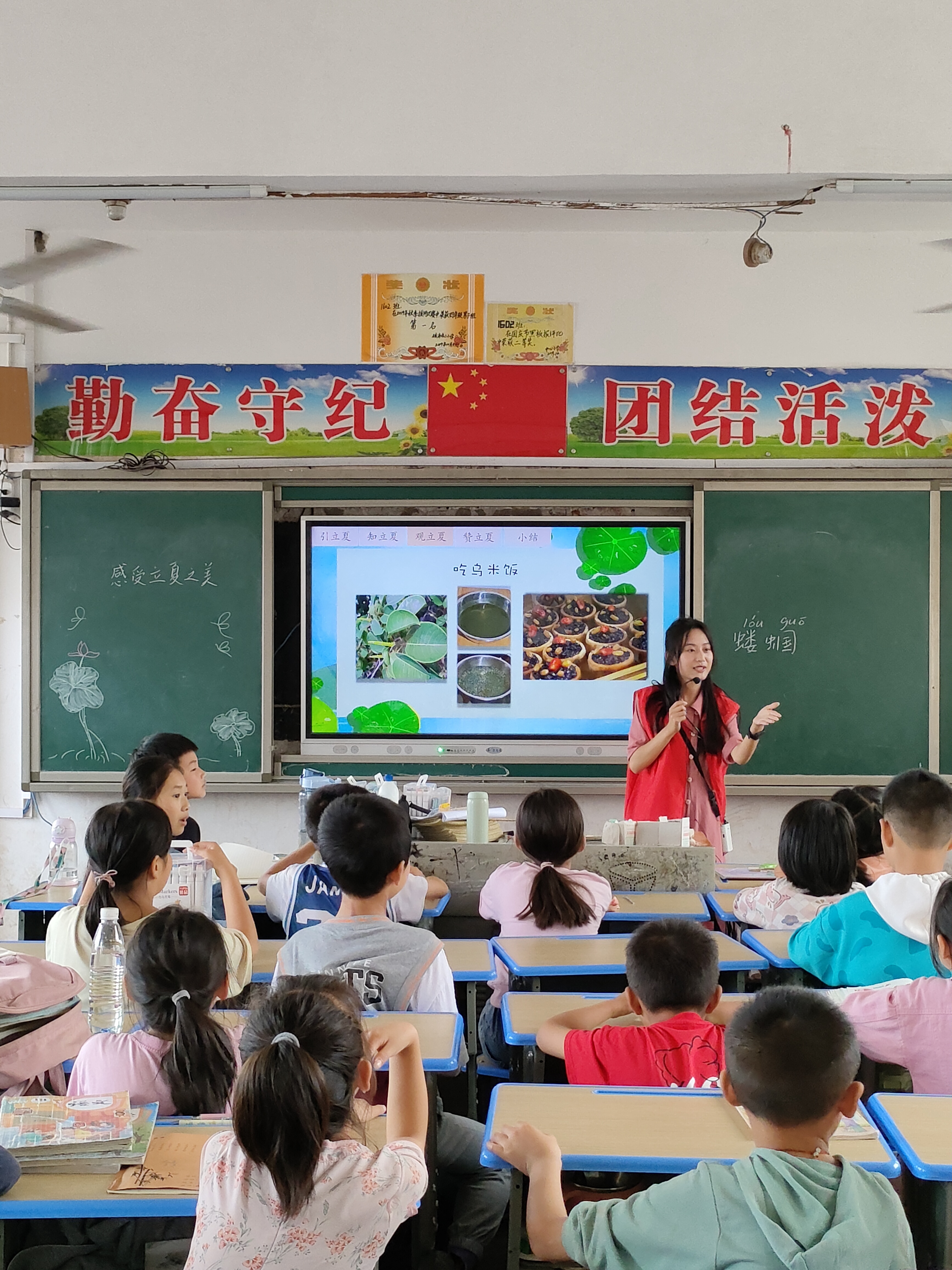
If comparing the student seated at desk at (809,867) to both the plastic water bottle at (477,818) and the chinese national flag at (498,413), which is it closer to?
the plastic water bottle at (477,818)

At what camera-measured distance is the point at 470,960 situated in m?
2.52

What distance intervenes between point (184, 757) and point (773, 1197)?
8.99 feet

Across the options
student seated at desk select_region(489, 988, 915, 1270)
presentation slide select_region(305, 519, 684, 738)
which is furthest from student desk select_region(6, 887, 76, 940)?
student seated at desk select_region(489, 988, 915, 1270)

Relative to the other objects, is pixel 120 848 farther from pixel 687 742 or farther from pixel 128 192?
pixel 128 192

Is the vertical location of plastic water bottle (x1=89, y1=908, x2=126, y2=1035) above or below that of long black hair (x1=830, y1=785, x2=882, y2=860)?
below

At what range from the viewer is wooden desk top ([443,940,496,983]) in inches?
94.3

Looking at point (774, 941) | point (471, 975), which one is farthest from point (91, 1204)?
point (774, 941)

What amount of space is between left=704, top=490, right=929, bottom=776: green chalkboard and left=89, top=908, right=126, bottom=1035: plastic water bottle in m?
3.16

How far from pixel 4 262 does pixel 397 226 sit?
1701mm

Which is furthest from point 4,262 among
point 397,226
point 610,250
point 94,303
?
point 610,250

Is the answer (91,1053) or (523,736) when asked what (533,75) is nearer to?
(523,736)

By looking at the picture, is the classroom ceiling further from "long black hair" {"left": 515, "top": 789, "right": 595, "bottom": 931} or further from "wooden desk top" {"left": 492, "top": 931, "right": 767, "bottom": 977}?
"wooden desk top" {"left": 492, "top": 931, "right": 767, "bottom": 977}

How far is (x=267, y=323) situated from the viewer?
190 inches

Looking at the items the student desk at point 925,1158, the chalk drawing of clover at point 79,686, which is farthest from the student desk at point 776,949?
the chalk drawing of clover at point 79,686
